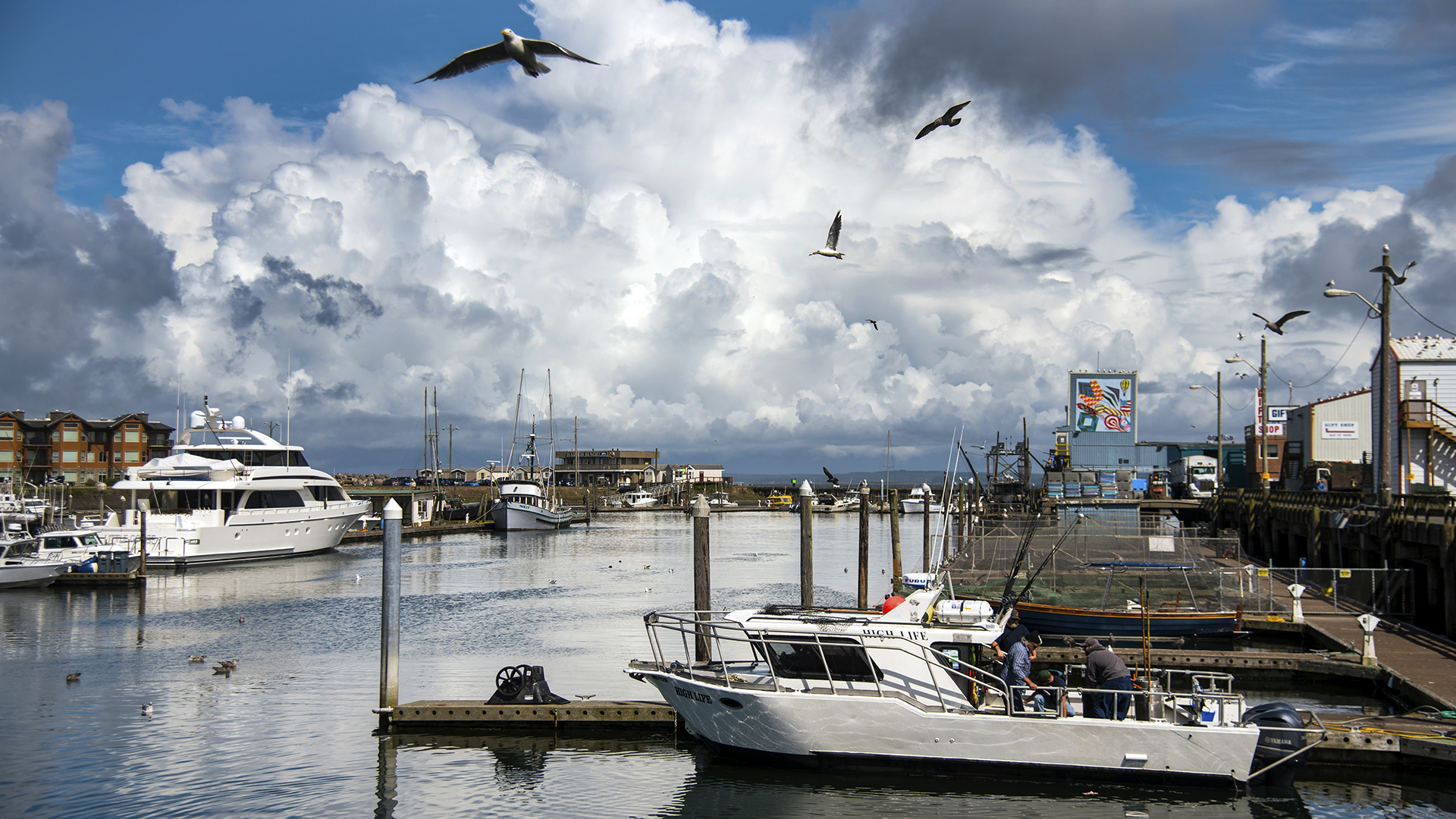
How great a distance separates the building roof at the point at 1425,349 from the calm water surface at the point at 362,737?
2583 centimetres

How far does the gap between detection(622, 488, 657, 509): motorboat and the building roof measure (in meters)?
104

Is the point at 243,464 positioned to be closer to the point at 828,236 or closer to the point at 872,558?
the point at 872,558

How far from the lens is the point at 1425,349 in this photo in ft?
144

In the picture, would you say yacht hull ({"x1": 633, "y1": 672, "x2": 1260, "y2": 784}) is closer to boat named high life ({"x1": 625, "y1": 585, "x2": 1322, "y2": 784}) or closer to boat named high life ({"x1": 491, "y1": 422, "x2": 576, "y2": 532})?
boat named high life ({"x1": 625, "y1": 585, "x2": 1322, "y2": 784})

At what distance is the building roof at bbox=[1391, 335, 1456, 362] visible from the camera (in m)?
43.2

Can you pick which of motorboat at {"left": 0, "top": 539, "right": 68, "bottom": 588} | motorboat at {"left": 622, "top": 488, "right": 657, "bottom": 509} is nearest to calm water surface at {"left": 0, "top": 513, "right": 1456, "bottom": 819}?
motorboat at {"left": 0, "top": 539, "right": 68, "bottom": 588}

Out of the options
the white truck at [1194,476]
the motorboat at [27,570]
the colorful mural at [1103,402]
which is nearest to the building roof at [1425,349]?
the white truck at [1194,476]

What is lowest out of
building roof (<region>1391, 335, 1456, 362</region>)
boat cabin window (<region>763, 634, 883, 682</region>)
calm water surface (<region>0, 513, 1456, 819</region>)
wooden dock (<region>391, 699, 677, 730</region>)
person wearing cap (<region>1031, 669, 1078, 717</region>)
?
calm water surface (<region>0, 513, 1456, 819</region>)

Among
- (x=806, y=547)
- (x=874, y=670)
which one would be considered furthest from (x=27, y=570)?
(x=874, y=670)

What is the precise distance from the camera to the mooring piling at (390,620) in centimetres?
1836

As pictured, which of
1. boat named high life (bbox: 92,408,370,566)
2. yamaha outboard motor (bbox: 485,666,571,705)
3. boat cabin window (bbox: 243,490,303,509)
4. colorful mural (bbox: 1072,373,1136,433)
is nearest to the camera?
yamaha outboard motor (bbox: 485,666,571,705)

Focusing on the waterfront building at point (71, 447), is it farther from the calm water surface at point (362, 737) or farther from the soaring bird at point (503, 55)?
the soaring bird at point (503, 55)

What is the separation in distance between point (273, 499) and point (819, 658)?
53231mm

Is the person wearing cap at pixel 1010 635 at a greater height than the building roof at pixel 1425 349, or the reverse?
the building roof at pixel 1425 349
